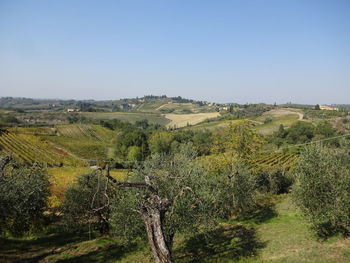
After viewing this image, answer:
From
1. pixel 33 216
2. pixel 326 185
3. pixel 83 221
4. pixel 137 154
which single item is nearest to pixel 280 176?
pixel 326 185

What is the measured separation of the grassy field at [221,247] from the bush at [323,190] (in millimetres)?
1526

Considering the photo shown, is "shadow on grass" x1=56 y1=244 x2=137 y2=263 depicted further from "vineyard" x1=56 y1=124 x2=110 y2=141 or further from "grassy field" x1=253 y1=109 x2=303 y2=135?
"grassy field" x1=253 y1=109 x2=303 y2=135

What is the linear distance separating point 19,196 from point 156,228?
52.0 feet

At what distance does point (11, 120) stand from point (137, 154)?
361 ft

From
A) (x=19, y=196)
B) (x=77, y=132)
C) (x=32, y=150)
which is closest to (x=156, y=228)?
(x=19, y=196)

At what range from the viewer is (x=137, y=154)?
10144 cm

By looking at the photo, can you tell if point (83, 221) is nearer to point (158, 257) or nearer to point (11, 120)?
point (158, 257)

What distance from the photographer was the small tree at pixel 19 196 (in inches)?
721

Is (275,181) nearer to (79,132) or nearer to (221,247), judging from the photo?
(221,247)

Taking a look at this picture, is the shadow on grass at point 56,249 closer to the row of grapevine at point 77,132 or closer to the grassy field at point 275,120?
the row of grapevine at point 77,132

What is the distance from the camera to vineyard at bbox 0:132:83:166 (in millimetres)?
75812

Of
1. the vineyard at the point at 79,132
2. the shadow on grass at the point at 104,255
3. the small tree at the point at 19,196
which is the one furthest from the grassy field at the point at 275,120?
the small tree at the point at 19,196

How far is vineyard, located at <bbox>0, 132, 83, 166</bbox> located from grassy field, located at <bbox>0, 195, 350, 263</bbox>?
53.5 m

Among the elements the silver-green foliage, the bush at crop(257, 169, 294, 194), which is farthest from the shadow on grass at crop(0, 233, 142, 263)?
the bush at crop(257, 169, 294, 194)
